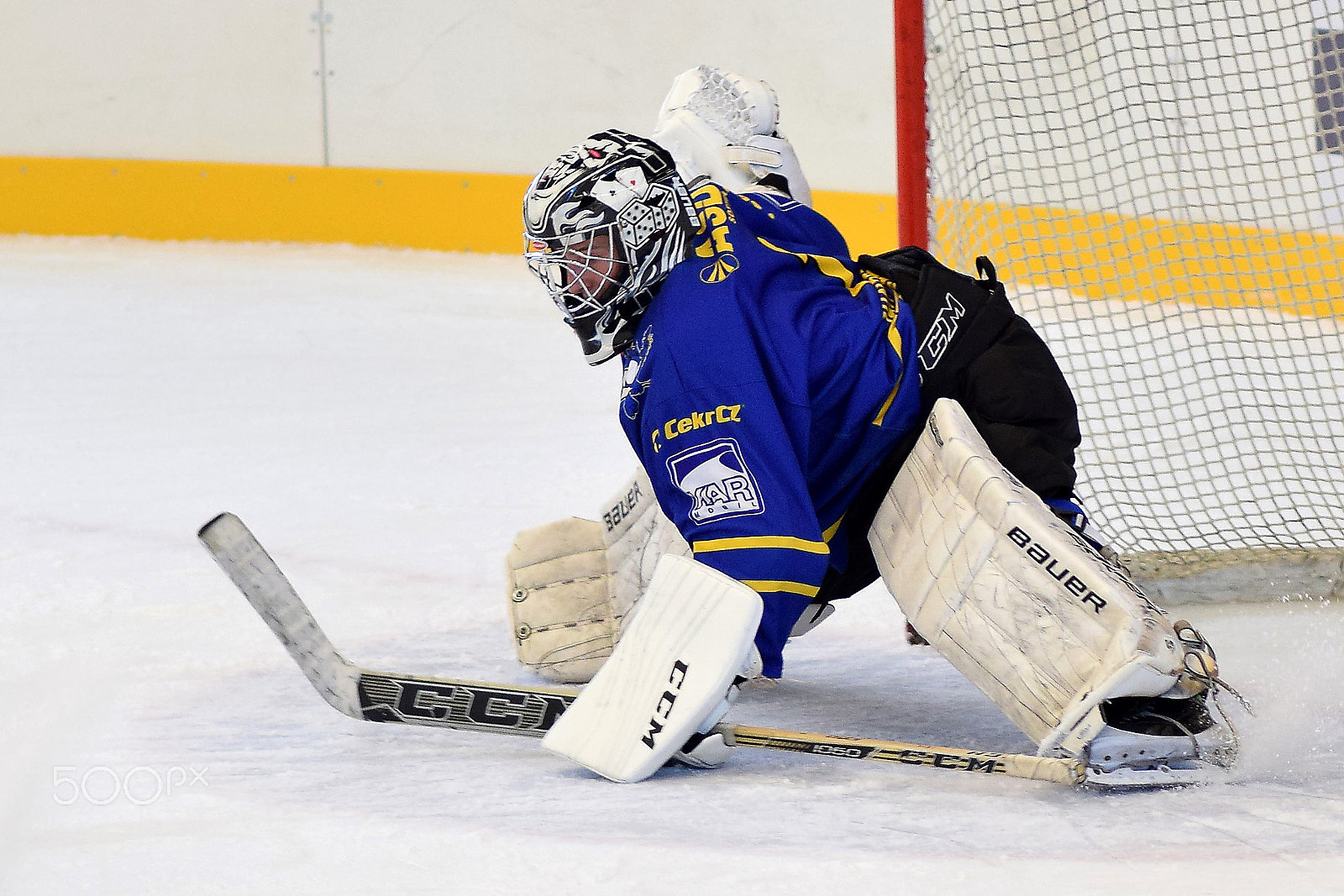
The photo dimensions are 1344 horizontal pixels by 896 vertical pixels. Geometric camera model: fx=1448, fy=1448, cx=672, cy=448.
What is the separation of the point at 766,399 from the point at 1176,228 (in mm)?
2083

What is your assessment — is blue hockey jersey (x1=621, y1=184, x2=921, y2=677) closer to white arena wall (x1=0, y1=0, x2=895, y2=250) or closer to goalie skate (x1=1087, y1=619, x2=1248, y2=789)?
goalie skate (x1=1087, y1=619, x2=1248, y2=789)

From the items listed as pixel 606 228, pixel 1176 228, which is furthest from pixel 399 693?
pixel 1176 228

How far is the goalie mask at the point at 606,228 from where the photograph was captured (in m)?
1.68

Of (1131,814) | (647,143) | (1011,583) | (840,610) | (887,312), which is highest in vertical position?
(647,143)

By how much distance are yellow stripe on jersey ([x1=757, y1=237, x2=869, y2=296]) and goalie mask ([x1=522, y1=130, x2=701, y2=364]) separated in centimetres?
20

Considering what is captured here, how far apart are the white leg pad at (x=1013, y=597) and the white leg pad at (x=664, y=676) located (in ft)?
0.95

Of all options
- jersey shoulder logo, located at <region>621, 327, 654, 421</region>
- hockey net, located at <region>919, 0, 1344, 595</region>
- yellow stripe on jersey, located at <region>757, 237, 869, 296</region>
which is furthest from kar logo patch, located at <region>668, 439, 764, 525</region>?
hockey net, located at <region>919, 0, 1344, 595</region>

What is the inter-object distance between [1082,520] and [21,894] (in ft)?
4.15

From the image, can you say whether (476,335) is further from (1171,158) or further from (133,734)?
(133,734)

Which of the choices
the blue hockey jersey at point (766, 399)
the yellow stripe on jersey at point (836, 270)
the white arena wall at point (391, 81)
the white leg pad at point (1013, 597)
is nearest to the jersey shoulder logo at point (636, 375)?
the blue hockey jersey at point (766, 399)

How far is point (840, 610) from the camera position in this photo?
98.3 inches

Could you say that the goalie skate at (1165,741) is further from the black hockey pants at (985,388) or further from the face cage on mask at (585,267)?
the face cage on mask at (585,267)

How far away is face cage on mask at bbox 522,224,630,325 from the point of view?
5.51 ft

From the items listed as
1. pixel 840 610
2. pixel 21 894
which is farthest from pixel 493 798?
pixel 840 610
